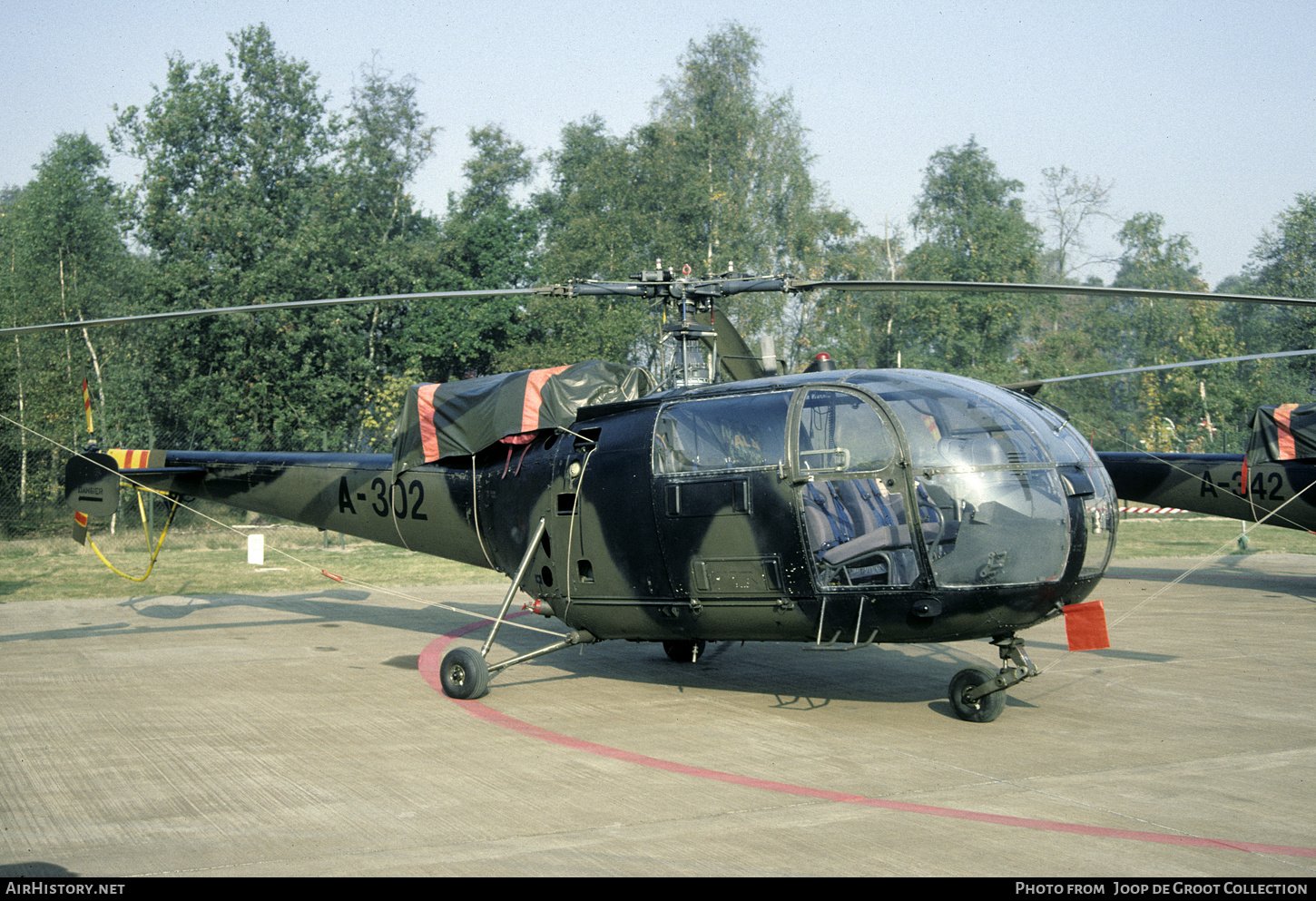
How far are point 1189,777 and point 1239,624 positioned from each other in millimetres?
7926

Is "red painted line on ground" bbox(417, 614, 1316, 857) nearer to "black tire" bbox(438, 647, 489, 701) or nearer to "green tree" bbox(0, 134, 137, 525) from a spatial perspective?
"black tire" bbox(438, 647, 489, 701)

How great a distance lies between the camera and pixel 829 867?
460 centimetres

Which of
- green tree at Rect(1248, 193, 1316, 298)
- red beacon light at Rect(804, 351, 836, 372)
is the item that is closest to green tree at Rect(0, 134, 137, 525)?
red beacon light at Rect(804, 351, 836, 372)

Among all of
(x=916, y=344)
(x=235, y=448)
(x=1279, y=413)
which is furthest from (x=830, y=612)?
(x=916, y=344)

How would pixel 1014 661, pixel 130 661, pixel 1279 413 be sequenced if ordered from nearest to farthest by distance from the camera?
pixel 1014 661 → pixel 130 661 → pixel 1279 413

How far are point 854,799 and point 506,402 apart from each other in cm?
483

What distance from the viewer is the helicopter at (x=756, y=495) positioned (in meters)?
6.88

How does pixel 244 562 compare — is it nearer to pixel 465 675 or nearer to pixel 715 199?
pixel 465 675

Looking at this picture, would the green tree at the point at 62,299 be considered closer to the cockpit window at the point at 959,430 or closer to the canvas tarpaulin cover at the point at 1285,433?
the cockpit window at the point at 959,430

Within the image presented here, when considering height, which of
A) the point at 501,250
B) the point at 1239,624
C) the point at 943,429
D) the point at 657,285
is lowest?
the point at 1239,624

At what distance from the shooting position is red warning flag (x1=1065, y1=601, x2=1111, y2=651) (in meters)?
6.98

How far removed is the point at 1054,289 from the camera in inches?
279
